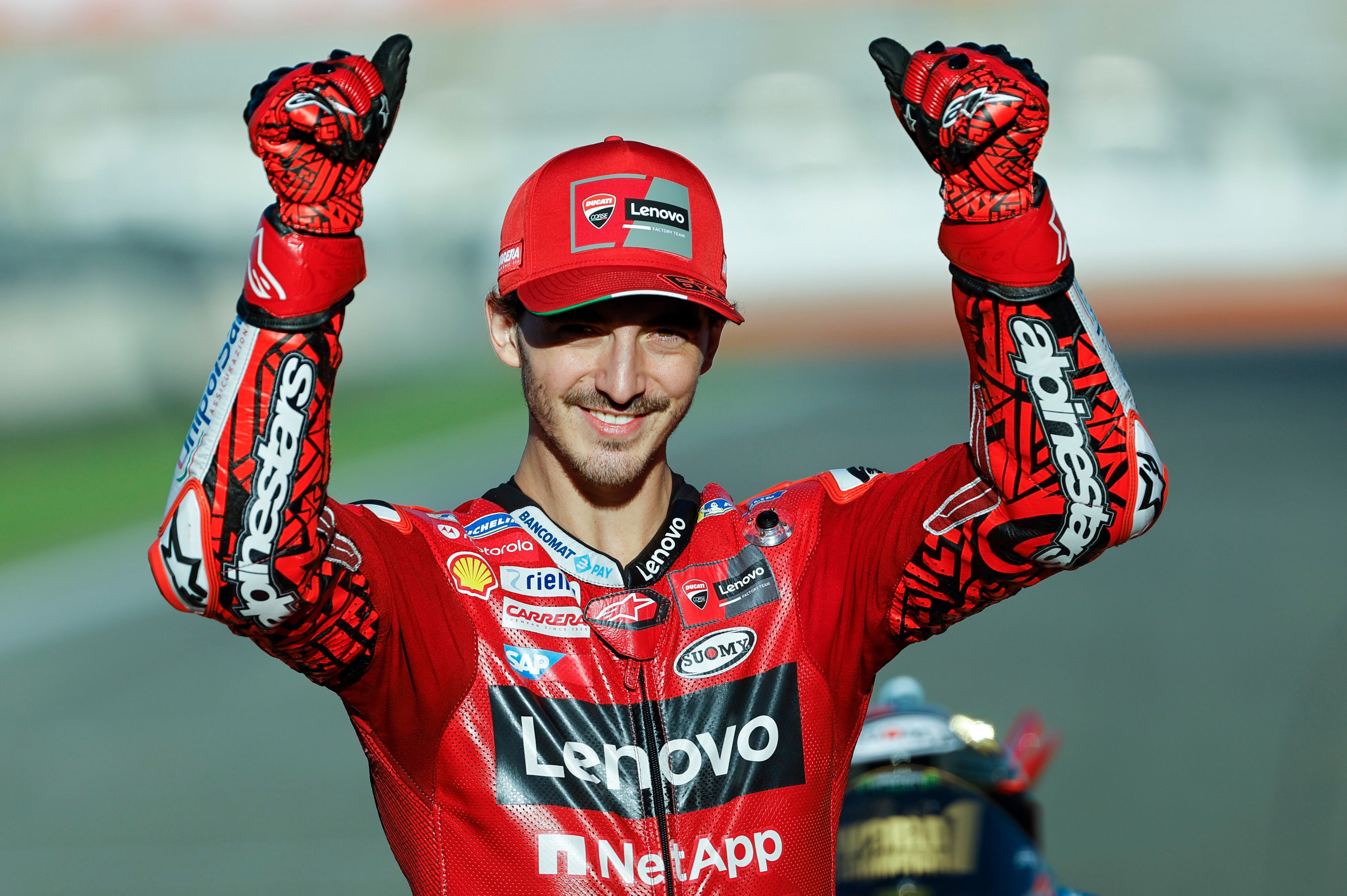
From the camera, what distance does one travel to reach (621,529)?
7.94 ft

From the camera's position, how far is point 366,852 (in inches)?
216

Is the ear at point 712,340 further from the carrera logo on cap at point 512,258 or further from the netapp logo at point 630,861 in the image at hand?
the netapp logo at point 630,861

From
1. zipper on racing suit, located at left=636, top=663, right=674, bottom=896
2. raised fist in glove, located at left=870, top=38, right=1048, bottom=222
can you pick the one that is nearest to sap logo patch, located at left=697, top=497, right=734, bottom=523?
zipper on racing suit, located at left=636, top=663, right=674, bottom=896

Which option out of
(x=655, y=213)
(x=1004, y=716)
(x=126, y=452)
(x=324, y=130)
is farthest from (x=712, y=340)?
(x=126, y=452)

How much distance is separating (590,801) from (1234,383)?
716 inches

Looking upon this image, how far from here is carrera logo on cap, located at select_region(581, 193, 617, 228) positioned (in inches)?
89.4

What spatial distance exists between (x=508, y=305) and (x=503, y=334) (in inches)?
3.1

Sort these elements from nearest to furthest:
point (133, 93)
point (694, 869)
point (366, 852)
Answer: point (694, 869), point (366, 852), point (133, 93)

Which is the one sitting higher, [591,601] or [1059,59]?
[1059,59]

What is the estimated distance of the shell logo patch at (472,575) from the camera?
87.4 inches

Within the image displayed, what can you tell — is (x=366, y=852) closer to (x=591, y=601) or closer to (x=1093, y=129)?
(x=591, y=601)

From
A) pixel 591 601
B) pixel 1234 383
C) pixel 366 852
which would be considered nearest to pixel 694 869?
pixel 591 601

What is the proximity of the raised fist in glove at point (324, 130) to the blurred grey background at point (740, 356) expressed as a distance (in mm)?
3843

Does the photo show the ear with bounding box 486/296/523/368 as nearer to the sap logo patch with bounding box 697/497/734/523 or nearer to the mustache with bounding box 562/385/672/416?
the mustache with bounding box 562/385/672/416
